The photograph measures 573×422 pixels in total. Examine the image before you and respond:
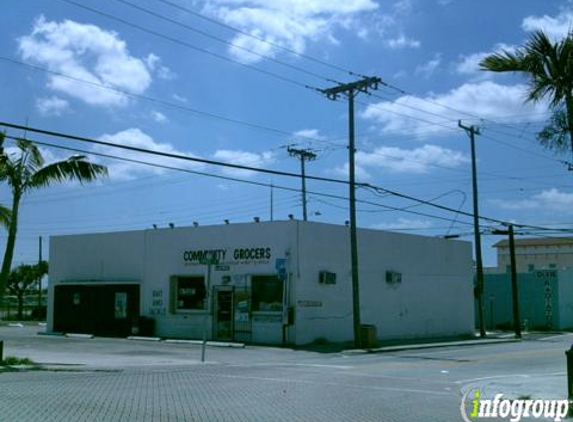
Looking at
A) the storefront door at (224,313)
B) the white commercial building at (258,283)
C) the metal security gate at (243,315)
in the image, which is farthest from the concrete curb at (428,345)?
the storefront door at (224,313)

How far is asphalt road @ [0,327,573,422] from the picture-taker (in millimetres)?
11695

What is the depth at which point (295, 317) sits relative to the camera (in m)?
29.8

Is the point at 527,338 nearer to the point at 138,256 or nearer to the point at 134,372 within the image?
the point at 138,256

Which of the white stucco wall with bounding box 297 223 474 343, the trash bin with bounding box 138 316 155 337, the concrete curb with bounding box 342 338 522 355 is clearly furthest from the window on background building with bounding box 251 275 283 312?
the trash bin with bounding box 138 316 155 337

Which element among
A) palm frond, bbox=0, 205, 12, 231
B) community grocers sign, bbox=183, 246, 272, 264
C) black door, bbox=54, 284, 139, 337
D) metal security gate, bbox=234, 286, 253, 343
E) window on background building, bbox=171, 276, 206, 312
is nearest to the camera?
palm frond, bbox=0, 205, 12, 231

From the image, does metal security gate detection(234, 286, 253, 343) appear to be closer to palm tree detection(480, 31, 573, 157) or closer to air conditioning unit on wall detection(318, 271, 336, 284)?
air conditioning unit on wall detection(318, 271, 336, 284)

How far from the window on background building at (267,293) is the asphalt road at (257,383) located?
131 inches

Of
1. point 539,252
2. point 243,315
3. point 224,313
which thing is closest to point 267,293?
point 243,315

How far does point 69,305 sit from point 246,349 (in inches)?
539

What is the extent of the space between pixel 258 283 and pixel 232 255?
5.98 ft

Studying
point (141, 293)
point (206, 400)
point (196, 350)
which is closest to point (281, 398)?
point (206, 400)

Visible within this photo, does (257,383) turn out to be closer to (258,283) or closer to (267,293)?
(267,293)

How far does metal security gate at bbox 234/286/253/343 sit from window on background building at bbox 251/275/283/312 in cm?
30

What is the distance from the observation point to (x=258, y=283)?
1231 inches
